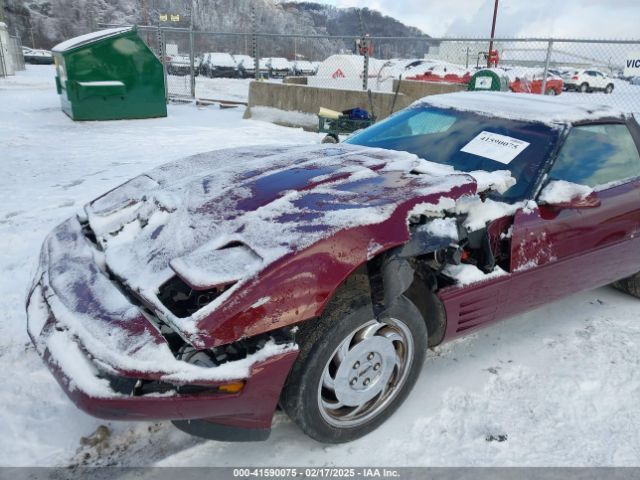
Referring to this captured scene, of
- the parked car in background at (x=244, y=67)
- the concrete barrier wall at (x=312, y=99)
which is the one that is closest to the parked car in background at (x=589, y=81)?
the parked car in background at (x=244, y=67)

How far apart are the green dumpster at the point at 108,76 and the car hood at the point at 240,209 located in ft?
24.1

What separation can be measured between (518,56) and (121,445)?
12.4 metres

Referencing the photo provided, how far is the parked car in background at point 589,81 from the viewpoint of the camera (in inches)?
992

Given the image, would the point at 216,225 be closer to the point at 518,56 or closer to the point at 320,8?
the point at 518,56

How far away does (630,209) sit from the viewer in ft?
9.82

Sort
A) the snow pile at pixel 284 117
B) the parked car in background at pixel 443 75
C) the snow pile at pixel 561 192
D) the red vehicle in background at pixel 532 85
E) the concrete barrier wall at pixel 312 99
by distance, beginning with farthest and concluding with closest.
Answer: the parked car in background at pixel 443 75, the red vehicle in background at pixel 532 85, the snow pile at pixel 284 117, the concrete barrier wall at pixel 312 99, the snow pile at pixel 561 192

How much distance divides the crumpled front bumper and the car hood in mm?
130

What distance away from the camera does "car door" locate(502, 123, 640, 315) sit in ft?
8.39

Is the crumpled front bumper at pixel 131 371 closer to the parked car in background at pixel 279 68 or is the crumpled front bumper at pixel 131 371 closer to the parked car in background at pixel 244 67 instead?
the parked car in background at pixel 244 67

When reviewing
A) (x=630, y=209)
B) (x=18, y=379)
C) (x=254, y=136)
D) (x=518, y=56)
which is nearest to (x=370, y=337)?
(x=18, y=379)

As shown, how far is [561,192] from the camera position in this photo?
2.56m

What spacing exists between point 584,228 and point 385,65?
40.7ft

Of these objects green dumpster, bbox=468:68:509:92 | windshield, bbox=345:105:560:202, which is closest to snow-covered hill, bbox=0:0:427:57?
green dumpster, bbox=468:68:509:92

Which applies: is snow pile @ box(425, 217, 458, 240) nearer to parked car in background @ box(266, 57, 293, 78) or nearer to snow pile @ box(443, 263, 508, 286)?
snow pile @ box(443, 263, 508, 286)
